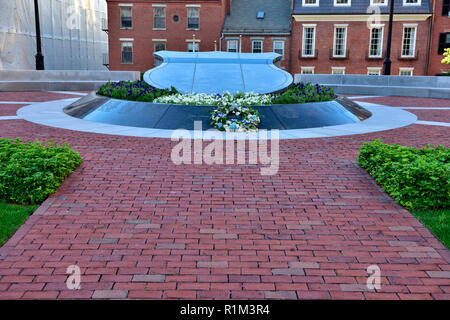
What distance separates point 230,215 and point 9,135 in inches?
251

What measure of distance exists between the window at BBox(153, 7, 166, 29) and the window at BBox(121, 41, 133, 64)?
2.69 metres

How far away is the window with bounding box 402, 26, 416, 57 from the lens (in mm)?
36969

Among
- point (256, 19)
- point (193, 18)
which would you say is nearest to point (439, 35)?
point (256, 19)

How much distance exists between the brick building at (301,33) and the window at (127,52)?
86mm

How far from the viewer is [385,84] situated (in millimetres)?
21812

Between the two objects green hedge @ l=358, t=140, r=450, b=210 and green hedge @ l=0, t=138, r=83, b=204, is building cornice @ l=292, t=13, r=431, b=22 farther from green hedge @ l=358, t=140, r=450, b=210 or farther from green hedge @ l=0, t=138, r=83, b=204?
green hedge @ l=0, t=138, r=83, b=204

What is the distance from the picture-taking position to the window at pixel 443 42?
1422 inches

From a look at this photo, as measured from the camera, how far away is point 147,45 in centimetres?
3881

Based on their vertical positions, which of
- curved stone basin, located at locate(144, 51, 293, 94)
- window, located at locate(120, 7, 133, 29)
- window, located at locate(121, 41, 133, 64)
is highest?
window, located at locate(120, 7, 133, 29)

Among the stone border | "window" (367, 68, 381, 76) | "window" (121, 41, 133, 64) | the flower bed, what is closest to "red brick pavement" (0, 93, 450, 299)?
the stone border

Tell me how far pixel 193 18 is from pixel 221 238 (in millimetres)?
36090

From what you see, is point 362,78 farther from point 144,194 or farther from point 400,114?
point 144,194

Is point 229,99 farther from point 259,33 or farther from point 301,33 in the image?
point 301,33
